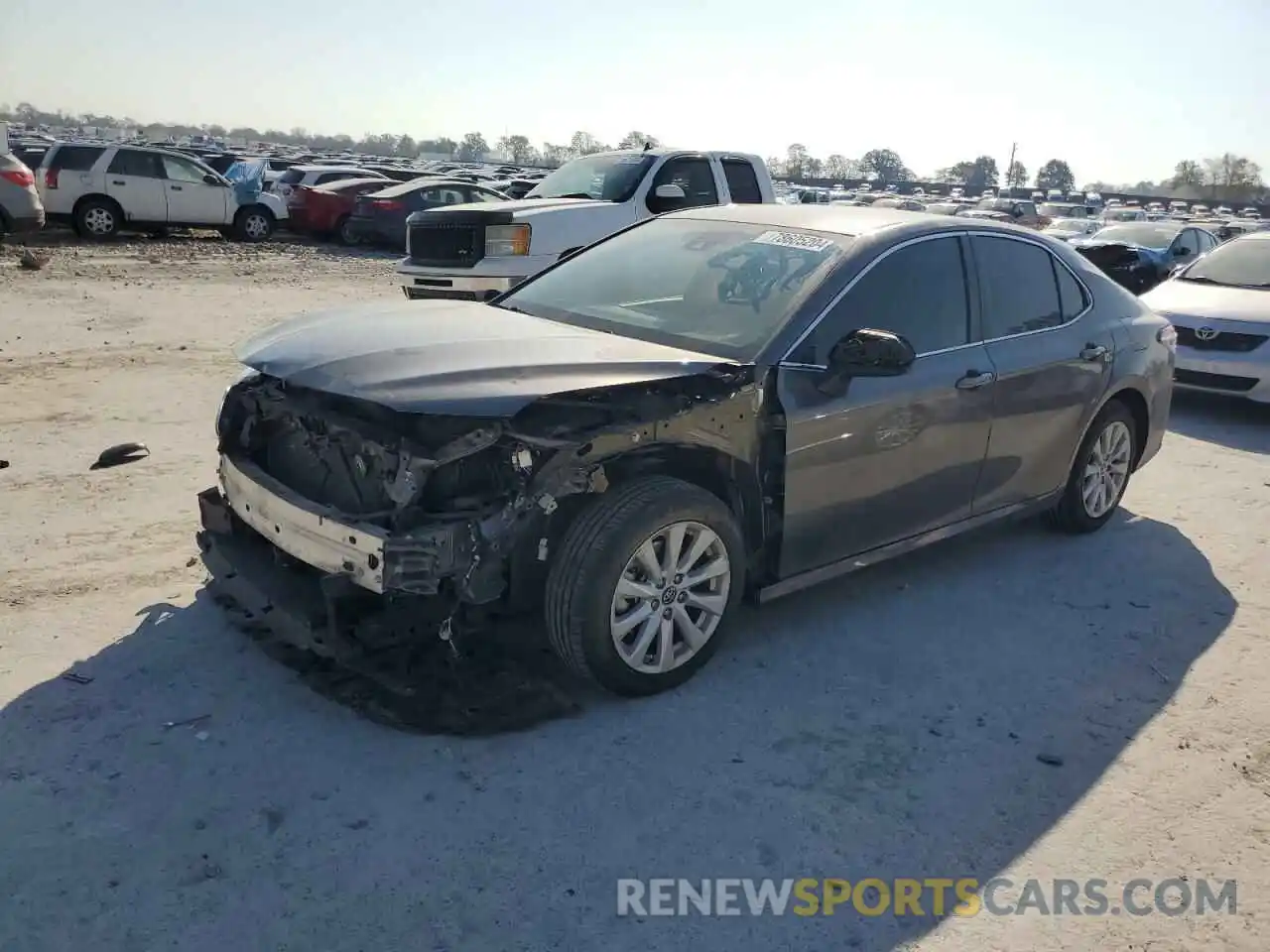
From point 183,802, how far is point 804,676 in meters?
2.27

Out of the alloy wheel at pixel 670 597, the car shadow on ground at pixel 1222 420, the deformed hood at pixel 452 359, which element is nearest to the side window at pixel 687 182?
the car shadow on ground at pixel 1222 420

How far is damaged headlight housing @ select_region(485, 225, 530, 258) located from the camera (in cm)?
987

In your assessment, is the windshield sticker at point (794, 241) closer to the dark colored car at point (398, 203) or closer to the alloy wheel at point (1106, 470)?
the alloy wheel at point (1106, 470)

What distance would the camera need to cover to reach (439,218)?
10.2 metres

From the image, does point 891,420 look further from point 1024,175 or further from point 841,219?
point 1024,175

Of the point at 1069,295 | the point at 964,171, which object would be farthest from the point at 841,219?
the point at 964,171

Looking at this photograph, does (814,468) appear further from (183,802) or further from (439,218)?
(439,218)

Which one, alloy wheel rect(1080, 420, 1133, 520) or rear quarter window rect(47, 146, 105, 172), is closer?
alloy wheel rect(1080, 420, 1133, 520)

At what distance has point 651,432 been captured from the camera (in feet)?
12.3

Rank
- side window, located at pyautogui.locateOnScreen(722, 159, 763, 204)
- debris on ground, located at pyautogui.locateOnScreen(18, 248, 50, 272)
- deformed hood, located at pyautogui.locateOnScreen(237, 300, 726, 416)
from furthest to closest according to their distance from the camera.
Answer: debris on ground, located at pyautogui.locateOnScreen(18, 248, 50, 272) → side window, located at pyautogui.locateOnScreen(722, 159, 763, 204) → deformed hood, located at pyautogui.locateOnScreen(237, 300, 726, 416)

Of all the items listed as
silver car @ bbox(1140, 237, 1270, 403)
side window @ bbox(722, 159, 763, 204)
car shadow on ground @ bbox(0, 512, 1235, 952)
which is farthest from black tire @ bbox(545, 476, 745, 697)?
side window @ bbox(722, 159, 763, 204)

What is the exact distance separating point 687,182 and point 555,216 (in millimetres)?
1853

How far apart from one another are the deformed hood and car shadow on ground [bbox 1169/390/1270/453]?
631 cm

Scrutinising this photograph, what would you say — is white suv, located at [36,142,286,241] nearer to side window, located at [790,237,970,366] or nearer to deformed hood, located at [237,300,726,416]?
deformed hood, located at [237,300,726,416]
